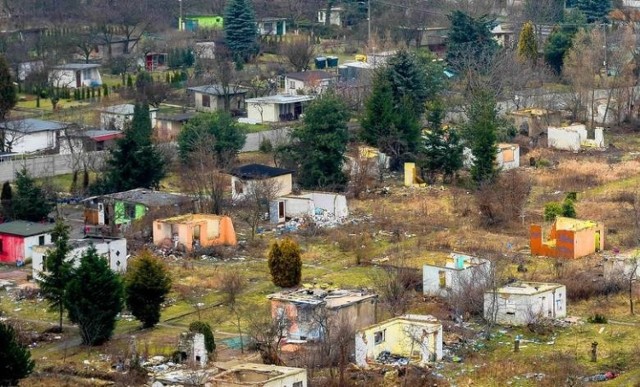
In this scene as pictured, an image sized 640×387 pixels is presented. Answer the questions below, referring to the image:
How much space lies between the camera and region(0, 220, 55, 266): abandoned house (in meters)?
35.3

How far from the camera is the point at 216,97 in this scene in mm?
52781

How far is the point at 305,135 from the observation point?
42469mm

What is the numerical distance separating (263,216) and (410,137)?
6.60 meters

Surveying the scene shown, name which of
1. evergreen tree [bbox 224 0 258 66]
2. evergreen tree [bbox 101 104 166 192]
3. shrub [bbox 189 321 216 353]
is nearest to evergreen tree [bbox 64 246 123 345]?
shrub [bbox 189 321 216 353]

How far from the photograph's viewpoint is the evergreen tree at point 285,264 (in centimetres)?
3272

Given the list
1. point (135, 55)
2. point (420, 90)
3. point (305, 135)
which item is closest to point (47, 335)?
point (305, 135)

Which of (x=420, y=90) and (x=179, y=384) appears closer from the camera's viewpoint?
(x=179, y=384)

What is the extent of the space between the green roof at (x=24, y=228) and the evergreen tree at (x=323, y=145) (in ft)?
25.6

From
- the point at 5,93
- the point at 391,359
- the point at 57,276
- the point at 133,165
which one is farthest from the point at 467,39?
the point at 391,359

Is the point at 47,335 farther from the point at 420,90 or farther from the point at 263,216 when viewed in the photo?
the point at 420,90

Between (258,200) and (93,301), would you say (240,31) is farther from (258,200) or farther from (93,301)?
(93,301)

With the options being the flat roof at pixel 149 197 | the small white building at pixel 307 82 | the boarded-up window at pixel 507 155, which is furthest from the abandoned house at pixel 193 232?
A: the small white building at pixel 307 82

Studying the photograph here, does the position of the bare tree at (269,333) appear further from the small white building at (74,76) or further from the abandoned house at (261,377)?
the small white building at (74,76)

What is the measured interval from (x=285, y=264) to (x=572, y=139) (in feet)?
56.7
